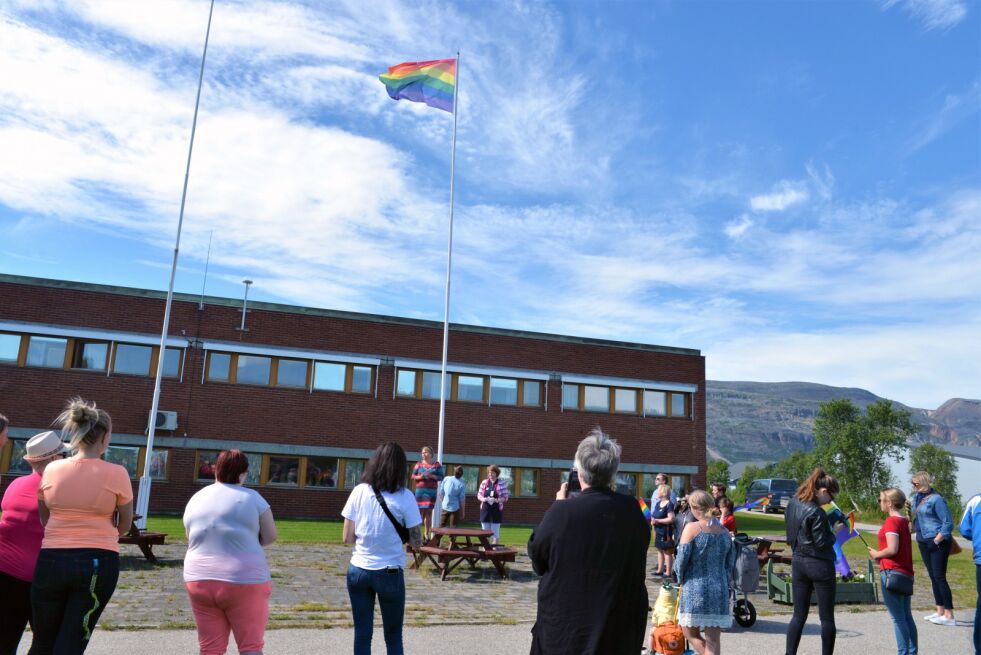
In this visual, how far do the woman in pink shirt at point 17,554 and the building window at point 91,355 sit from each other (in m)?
20.0

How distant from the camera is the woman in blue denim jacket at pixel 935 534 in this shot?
9211 millimetres

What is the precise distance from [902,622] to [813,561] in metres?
1.19

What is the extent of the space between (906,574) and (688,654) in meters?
2.65

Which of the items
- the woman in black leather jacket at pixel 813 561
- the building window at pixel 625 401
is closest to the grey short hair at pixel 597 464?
the woman in black leather jacket at pixel 813 561

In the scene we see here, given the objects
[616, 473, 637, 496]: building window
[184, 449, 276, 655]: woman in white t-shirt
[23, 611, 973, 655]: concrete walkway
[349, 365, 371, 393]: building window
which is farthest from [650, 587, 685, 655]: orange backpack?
[616, 473, 637, 496]: building window

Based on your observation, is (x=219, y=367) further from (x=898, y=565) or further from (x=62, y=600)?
(x=898, y=565)

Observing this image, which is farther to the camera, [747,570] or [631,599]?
[747,570]

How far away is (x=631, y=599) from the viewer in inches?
145

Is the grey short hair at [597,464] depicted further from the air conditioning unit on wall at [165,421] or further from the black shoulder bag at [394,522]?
the air conditioning unit on wall at [165,421]

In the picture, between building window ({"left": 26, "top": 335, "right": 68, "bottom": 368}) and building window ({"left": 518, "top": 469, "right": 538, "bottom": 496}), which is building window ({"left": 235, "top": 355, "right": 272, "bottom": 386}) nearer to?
building window ({"left": 26, "top": 335, "right": 68, "bottom": 368})

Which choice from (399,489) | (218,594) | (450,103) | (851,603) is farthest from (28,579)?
(450,103)

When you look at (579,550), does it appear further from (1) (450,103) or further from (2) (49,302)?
(2) (49,302)

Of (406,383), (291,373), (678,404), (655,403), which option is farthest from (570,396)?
(291,373)

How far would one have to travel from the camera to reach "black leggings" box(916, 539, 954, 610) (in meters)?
9.21
